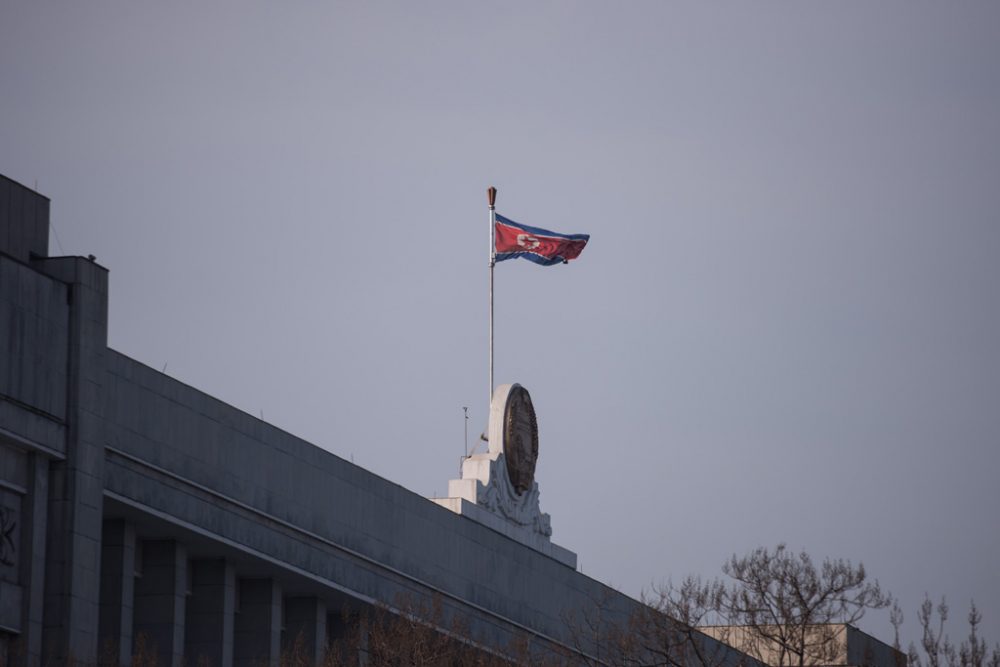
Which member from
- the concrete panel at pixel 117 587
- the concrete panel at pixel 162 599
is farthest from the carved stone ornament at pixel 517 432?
the concrete panel at pixel 117 587

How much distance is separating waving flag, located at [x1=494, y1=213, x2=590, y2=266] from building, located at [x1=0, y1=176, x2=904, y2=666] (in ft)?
14.0

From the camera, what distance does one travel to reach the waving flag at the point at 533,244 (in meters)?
66.6

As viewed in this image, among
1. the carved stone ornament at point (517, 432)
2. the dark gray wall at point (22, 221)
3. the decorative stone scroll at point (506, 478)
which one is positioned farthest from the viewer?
the carved stone ornament at point (517, 432)

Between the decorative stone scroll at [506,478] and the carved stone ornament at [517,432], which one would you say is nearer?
the decorative stone scroll at [506,478]

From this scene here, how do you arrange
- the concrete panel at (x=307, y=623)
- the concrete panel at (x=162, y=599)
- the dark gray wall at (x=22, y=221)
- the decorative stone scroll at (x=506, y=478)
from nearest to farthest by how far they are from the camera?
the dark gray wall at (x=22, y=221) < the concrete panel at (x=162, y=599) < the concrete panel at (x=307, y=623) < the decorative stone scroll at (x=506, y=478)

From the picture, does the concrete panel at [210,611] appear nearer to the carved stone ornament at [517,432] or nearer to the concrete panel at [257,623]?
the concrete panel at [257,623]

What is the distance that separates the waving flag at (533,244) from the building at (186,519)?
4.26m

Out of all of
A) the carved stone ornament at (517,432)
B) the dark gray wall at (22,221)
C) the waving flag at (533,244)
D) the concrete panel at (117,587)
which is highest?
the waving flag at (533,244)

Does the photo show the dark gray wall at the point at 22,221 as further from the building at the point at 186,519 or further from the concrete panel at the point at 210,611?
the concrete panel at the point at 210,611

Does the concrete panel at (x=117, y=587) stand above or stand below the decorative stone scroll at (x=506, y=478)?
below

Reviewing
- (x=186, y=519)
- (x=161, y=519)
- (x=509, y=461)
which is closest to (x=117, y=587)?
(x=161, y=519)

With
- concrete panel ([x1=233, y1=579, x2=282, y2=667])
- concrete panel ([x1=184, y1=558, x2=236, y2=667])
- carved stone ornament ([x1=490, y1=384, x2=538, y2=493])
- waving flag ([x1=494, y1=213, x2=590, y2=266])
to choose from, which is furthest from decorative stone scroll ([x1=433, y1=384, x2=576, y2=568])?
concrete panel ([x1=184, y1=558, x2=236, y2=667])

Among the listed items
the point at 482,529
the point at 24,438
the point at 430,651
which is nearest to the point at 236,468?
the point at 430,651

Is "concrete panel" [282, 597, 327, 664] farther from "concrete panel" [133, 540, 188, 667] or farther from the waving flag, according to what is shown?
the waving flag
